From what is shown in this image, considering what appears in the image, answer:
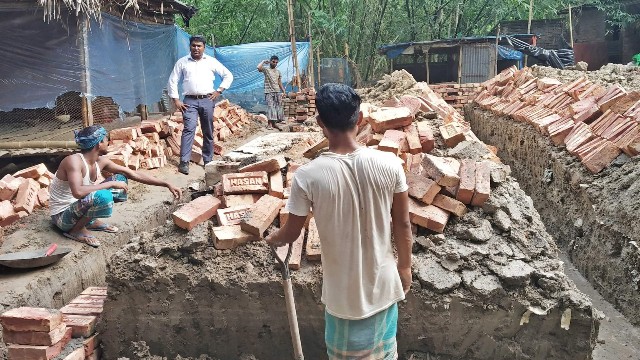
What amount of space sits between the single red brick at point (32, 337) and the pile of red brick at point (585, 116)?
4.98 metres

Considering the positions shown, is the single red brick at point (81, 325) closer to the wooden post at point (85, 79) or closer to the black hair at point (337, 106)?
the black hair at point (337, 106)

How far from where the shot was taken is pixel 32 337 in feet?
10.3

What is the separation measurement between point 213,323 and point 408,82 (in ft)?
27.0

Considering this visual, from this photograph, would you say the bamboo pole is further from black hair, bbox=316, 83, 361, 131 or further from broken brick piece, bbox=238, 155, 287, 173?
black hair, bbox=316, 83, 361, 131

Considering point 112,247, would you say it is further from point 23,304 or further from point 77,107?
point 77,107

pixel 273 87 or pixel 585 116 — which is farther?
pixel 273 87

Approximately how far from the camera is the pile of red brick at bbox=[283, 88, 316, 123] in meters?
12.5

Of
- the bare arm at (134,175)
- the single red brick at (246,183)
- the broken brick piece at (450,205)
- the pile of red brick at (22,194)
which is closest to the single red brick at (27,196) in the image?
the pile of red brick at (22,194)

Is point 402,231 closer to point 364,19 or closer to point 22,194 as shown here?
point 22,194

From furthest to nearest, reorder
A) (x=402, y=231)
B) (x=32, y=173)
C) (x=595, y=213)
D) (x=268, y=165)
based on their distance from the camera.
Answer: (x=32, y=173), (x=595, y=213), (x=268, y=165), (x=402, y=231)

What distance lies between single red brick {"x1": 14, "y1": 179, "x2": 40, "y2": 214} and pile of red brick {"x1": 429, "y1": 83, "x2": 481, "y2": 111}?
414 inches

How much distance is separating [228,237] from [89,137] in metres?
1.96

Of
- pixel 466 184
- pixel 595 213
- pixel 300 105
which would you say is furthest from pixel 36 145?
pixel 595 213

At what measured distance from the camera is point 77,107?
9.29 metres
